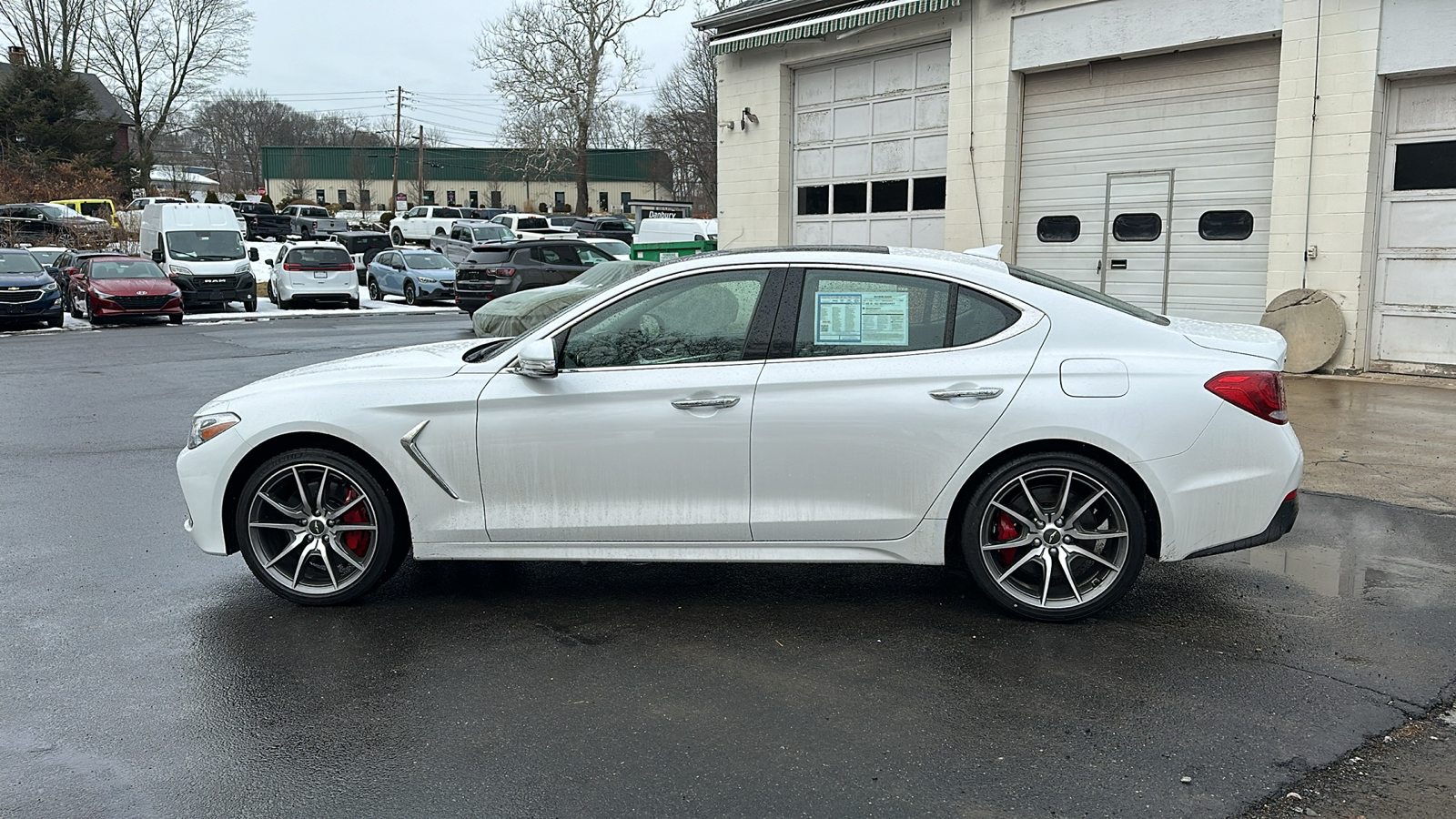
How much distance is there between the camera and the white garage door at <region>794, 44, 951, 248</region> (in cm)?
1648

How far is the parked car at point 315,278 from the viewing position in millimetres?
27609

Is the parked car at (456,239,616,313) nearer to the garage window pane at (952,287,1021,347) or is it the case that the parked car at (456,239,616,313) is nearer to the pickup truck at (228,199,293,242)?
the garage window pane at (952,287,1021,347)

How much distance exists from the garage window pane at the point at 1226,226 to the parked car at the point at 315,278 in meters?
20.6

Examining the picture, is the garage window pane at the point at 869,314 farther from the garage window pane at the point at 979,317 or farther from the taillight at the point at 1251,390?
the taillight at the point at 1251,390

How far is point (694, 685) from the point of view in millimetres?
4293

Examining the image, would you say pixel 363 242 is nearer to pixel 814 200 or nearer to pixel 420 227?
pixel 420 227

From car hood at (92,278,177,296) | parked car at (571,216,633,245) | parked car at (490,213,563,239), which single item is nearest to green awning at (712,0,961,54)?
car hood at (92,278,177,296)

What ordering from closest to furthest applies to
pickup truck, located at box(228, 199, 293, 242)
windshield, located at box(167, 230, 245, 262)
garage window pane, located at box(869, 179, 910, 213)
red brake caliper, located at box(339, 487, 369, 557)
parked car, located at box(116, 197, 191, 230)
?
red brake caliper, located at box(339, 487, 369, 557), garage window pane, located at box(869, 179, 910, 213), windshield, located at box(167, 230, 245, 262), parked car, located at box(116, 197, 191, 230), pickup truck, located at box(228, 199, 293, 242)

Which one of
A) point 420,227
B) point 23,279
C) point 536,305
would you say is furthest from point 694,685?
point 420,227

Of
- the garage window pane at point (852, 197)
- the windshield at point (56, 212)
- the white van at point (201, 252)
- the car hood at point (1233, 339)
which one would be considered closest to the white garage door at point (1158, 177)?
the garage window pane at point (852, 197)

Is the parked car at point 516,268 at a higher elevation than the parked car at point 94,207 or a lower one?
lower

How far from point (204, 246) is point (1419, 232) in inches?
986

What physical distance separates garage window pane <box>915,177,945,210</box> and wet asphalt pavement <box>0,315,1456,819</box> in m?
10.5

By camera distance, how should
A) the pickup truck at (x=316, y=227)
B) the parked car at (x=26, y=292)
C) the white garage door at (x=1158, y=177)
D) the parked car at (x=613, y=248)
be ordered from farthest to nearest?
1. the pickup truck at (x=316, y=227)
2. the parked car at (x=613, y=248)
3. the parked car at (x=26, y=292)
4. the white garage door at (x=1158, y=177)
